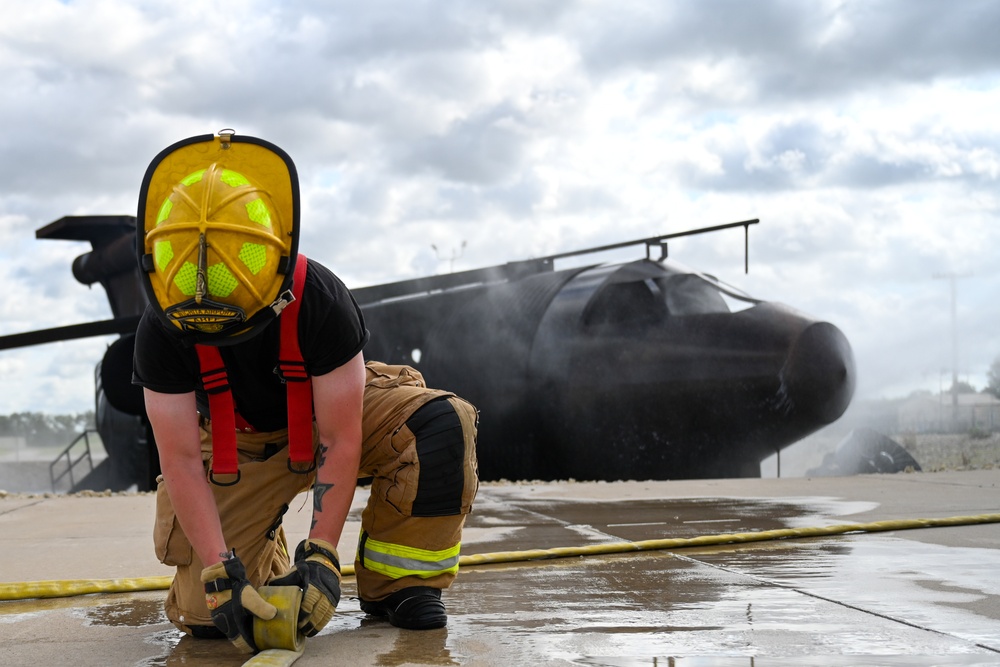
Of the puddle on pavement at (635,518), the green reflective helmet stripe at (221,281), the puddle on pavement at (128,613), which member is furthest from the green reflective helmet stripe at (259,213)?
the puddle on pavement at (635,518)

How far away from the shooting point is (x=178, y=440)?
100 inches

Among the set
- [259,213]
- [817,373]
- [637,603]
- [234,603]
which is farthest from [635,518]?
[817,373]

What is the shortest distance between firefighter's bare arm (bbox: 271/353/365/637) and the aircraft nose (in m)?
6.56

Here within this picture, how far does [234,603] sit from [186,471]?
0.38 meters

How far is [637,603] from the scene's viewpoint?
2842 mm

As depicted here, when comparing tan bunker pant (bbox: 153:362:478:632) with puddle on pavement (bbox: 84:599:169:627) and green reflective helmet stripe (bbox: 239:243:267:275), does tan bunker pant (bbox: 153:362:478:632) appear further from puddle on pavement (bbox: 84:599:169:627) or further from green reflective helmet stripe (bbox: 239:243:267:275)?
green reflective helmet stripe (bbox: 239:243:267:275)

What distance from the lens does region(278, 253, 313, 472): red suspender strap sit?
2488 millimetres

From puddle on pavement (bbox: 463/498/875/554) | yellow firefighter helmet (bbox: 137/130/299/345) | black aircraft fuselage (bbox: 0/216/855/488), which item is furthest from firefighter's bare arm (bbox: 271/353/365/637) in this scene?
black aircraft fuselage (bbox: 0/216/855/488)

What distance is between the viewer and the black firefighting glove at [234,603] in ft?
7.69

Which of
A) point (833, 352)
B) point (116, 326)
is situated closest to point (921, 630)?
point (833, 352)

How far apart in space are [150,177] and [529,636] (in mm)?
1403

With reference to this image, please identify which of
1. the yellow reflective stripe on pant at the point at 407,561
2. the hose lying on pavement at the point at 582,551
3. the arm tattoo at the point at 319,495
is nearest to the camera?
the arm tattoo at the point at 319,495

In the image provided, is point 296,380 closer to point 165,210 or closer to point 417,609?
point 165,210

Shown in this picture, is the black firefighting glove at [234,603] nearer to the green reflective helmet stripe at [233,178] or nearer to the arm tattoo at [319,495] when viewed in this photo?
the arm tattoo at [319,495]
